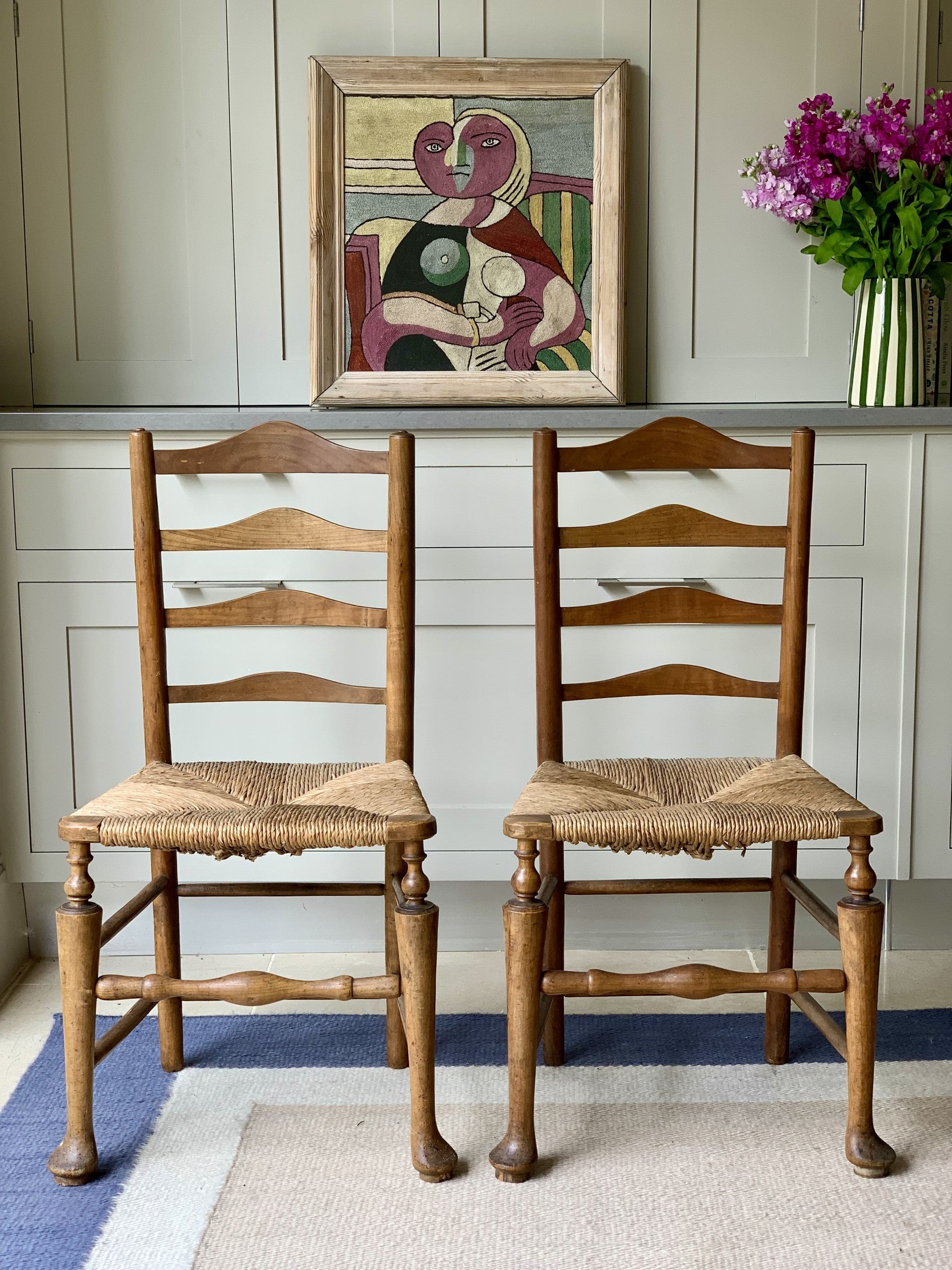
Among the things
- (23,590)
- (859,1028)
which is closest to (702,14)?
(23,590)

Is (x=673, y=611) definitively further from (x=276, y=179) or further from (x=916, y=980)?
(x=276, y=179)

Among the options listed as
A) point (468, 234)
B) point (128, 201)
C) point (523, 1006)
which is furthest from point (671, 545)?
point (128, 201)

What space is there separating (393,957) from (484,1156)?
1.06ft

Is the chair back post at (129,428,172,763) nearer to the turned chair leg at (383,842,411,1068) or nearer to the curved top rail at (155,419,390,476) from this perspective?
the curved top rail at (155,419,390,476)

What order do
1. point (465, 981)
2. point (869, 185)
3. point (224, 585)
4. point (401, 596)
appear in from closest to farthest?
1. point (401, 596)
2. point (224, 585)
3. point (465, 981)
4. point (869, 185)

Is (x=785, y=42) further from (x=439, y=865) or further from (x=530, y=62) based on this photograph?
(x=439, y=865)

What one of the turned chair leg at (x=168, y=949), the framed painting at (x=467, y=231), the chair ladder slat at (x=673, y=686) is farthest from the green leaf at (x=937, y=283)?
the turned chair leg at (x=168, y=949)

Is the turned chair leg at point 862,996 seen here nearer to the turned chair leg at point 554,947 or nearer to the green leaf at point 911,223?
the turned chair leg at point 554,947

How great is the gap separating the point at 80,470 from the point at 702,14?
1.53 m

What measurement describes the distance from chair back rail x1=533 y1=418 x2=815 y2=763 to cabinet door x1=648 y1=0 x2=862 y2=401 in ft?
2.35

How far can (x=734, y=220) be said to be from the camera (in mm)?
2338

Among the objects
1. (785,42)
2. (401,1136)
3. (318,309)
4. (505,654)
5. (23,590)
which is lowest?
(401,1136)

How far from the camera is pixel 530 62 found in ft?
7.36

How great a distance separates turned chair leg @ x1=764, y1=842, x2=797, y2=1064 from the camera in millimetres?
1735
